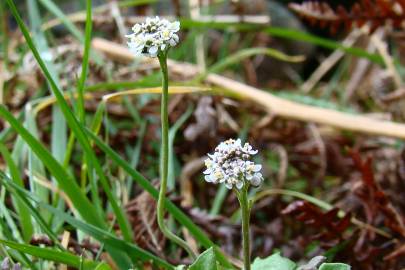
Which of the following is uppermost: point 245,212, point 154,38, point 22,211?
point 154,38

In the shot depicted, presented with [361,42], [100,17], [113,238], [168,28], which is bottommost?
[361,42]

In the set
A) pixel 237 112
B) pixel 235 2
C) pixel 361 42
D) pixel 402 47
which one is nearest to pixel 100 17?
pixel 235 2

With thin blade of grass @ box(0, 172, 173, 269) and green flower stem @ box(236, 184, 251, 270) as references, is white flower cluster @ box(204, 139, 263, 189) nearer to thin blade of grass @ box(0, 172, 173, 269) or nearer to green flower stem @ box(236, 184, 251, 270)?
green flower stem @ box(236, 184, 251, 270)

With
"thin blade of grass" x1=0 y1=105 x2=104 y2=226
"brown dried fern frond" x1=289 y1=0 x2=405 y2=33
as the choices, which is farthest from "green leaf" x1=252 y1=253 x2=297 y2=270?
"brown dried fern frond" x1=289 y1=0 x2=405 y2=33

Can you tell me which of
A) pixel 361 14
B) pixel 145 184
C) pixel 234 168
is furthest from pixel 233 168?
pixel 361 14

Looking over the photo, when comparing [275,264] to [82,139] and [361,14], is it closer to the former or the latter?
[82,139]

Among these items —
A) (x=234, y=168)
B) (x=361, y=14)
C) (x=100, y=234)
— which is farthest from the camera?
(x=361, y=14)

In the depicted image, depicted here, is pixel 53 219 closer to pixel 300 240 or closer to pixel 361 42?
pixel 300 240
